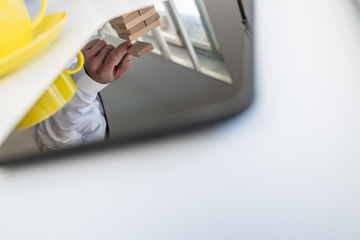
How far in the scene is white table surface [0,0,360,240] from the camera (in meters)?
0.31

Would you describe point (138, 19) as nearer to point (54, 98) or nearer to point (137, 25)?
point (137, 25)

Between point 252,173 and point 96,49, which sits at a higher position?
point 96,49

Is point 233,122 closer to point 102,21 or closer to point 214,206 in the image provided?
point 214,206

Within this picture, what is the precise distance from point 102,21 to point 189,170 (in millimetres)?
227

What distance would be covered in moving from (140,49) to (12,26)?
5.1 inches

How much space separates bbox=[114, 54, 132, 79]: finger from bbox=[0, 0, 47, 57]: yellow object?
0.10 m

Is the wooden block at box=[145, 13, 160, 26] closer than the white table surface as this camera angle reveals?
No

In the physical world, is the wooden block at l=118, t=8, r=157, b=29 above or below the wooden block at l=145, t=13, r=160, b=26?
above

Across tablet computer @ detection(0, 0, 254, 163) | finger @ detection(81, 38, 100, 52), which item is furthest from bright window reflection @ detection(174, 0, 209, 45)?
finger @ detection(81, 38, 100, 52)

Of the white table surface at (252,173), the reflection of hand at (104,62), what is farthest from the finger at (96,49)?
the white table surface at (252,173)

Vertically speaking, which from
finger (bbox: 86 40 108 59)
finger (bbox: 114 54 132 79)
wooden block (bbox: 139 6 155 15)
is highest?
finger (bbox: 86 40 108 59)

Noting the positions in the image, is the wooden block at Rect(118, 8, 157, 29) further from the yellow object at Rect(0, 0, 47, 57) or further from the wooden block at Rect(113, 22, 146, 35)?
the yellow object at Rect(0, 0, 47, 57)

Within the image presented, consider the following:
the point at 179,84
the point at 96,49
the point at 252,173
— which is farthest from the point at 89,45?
the point at 252,173

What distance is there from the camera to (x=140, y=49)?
39 centimetres
